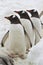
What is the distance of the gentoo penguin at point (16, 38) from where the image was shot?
4.01ft

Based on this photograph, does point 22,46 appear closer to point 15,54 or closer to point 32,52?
point 15,54

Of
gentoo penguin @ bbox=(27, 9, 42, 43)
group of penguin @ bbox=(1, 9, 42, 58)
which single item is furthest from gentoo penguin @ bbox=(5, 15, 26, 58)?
gentoo penguin @ bbox=(27, 9, 42, 43)

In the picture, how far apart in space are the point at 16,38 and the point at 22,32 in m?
0.04

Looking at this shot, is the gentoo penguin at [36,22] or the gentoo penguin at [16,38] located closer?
the gentoo penguin at [16,38]

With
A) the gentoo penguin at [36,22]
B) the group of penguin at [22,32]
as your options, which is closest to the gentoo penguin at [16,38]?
the group of penguin at [22,32]

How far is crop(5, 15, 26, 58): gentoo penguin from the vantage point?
1.22m

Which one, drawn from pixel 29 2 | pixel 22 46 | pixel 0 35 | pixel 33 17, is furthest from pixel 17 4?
pixel 22 46

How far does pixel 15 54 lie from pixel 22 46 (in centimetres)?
6

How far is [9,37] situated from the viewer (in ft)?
4.13

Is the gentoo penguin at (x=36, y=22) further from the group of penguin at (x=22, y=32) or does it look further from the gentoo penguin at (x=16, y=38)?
the gentoo penguin at (x=16, y=38)

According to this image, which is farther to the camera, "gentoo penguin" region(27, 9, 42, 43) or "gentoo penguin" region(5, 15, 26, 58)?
"gentoo penguin" region(27, 9, 42, 43)

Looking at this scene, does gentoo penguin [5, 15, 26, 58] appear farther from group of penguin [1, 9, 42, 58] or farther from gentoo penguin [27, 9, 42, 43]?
gentoo penguin [27, 9, 42, 43]

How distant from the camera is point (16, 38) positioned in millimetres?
1234

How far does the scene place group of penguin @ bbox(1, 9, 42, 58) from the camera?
123cm
